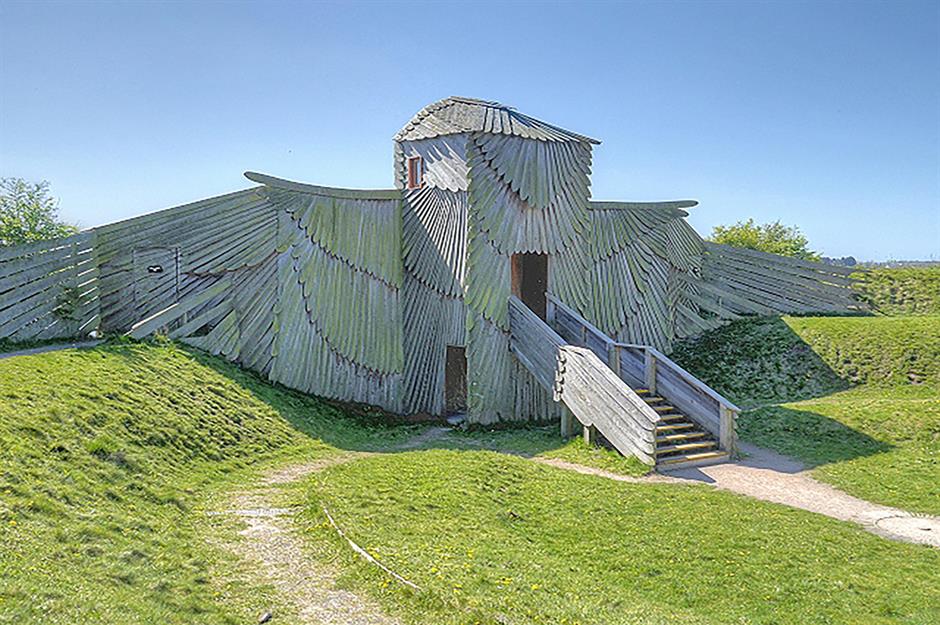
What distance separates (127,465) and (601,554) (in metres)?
5.69

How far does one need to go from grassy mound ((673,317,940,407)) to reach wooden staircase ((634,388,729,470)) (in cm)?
356

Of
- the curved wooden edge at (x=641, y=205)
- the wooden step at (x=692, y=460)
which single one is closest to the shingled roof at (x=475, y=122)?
the curved wooden edge at (x=641, y=205)

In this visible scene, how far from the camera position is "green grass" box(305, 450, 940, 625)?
6.04 m

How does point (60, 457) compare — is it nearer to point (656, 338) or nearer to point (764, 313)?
point (656, 338)

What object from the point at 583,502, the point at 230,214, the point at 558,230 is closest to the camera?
the point at 583,502

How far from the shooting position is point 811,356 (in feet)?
55.5

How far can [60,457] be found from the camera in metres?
7.87

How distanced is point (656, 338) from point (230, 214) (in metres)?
10.6

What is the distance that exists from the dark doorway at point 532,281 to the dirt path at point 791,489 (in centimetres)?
647

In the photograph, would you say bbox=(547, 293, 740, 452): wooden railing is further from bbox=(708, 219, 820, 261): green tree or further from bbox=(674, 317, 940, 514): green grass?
bbox=(708, 219, 820, 261): green tree

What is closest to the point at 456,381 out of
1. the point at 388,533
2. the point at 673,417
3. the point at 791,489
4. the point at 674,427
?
the point at 673,417

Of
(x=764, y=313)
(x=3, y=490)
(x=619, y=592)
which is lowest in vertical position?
(x=619, y=592)

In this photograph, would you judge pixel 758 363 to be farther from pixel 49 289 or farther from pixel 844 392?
pixel 49 289

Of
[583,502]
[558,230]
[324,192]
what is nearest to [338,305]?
[324,192]
